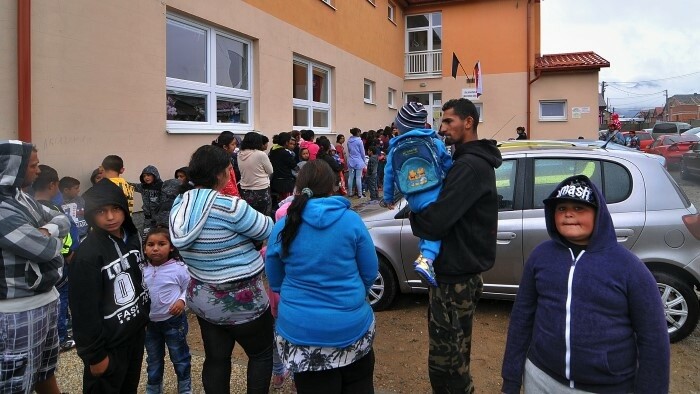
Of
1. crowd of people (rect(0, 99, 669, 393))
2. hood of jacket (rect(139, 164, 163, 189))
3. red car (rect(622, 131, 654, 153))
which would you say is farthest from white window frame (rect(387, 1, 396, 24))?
crowd of people (rect(0, 99, 669, 393))

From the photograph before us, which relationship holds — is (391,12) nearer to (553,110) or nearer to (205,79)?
(553,110)

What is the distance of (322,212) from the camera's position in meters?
2.30

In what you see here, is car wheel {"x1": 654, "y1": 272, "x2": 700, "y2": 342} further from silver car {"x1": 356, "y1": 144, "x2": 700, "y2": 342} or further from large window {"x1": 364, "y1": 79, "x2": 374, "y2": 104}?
large window {"x1": 364, "y1": 79, "x2": 374, "y2": 104}

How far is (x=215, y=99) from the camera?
8.19 meters

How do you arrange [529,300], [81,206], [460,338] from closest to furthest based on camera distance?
[529,300] < [460,338] < [81,206]

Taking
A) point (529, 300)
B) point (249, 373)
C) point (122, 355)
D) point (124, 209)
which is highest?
point (124, 209)

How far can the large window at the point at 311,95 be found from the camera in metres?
11.1

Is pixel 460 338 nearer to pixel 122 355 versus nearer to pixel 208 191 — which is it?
pixel 208 191

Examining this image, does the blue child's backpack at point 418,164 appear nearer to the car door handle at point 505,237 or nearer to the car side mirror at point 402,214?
the car door handle at point 505,237

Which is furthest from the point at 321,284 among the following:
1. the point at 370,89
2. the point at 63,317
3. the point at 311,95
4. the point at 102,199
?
the point at 370,89

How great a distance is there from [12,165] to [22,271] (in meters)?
0.54

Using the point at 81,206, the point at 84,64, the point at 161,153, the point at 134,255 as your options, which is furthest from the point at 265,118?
the point at 134,255

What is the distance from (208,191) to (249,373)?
112cm

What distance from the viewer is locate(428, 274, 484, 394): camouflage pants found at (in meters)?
2.61
